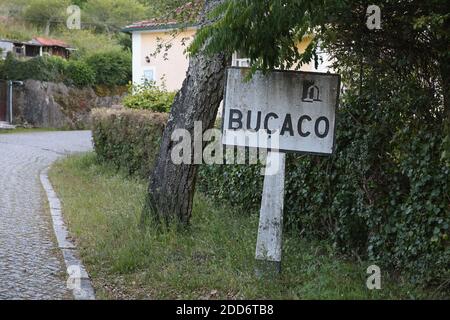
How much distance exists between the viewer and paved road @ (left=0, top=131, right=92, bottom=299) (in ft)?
21.1

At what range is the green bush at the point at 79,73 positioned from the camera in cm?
3628

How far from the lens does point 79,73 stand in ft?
120

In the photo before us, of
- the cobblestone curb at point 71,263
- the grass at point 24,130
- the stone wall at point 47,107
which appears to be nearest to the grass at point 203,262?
the cobblestone curb at point 71,263

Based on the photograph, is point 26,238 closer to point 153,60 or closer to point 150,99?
point 150,99

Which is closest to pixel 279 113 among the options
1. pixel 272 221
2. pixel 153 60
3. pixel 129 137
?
pixel 272 221

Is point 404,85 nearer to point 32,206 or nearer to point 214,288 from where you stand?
point 214,288

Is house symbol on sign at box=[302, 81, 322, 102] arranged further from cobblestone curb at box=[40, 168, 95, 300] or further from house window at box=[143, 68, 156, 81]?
house window at box=[143, 68, 156, 81]

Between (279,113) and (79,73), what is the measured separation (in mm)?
31881

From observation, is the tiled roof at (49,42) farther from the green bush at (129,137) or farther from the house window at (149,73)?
the green bush at (129,137)

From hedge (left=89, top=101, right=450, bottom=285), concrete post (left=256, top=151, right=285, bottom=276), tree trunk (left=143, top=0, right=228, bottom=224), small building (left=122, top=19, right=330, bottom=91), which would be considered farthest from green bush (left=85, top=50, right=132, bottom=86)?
concrete post (left=256, top=151, right=285, bottom=276)

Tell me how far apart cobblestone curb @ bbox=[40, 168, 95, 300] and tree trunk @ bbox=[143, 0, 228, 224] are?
3.50 ft

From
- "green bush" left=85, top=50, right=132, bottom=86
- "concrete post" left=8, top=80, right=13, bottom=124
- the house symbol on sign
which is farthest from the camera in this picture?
"green bush" left=85, top=50, right=132, bottom=86
